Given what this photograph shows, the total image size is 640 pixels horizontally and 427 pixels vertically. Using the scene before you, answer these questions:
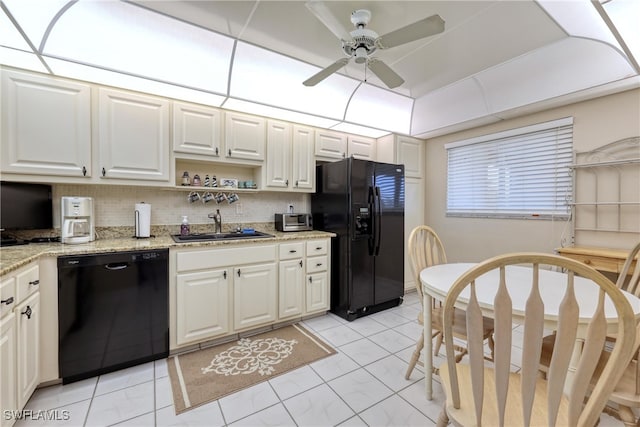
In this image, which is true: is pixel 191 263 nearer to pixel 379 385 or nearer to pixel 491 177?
pixel 379 385

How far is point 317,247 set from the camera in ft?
9.83

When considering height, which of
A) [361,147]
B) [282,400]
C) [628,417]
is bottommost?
[282,400]

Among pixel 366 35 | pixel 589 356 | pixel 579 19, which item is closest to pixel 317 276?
pixel 366 35

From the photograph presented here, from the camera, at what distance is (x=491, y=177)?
337 cm

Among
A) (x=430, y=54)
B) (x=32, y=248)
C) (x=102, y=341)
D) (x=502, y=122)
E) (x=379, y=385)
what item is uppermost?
(x=430, y=54)

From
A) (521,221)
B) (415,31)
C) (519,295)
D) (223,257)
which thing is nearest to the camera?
(519,295)

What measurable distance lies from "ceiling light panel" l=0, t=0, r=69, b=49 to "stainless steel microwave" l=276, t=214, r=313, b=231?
2342mm

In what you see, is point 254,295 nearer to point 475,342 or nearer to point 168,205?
point 168,205

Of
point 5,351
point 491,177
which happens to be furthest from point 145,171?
point 491,177

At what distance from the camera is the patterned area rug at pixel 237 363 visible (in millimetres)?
1847

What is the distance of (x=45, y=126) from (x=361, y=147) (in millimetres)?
3171

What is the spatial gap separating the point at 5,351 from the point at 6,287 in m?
0.32

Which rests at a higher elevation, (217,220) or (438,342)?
(217,220)

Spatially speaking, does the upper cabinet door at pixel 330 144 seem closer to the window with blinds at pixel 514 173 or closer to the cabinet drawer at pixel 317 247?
the cabinet drawer at pixel 317 247
